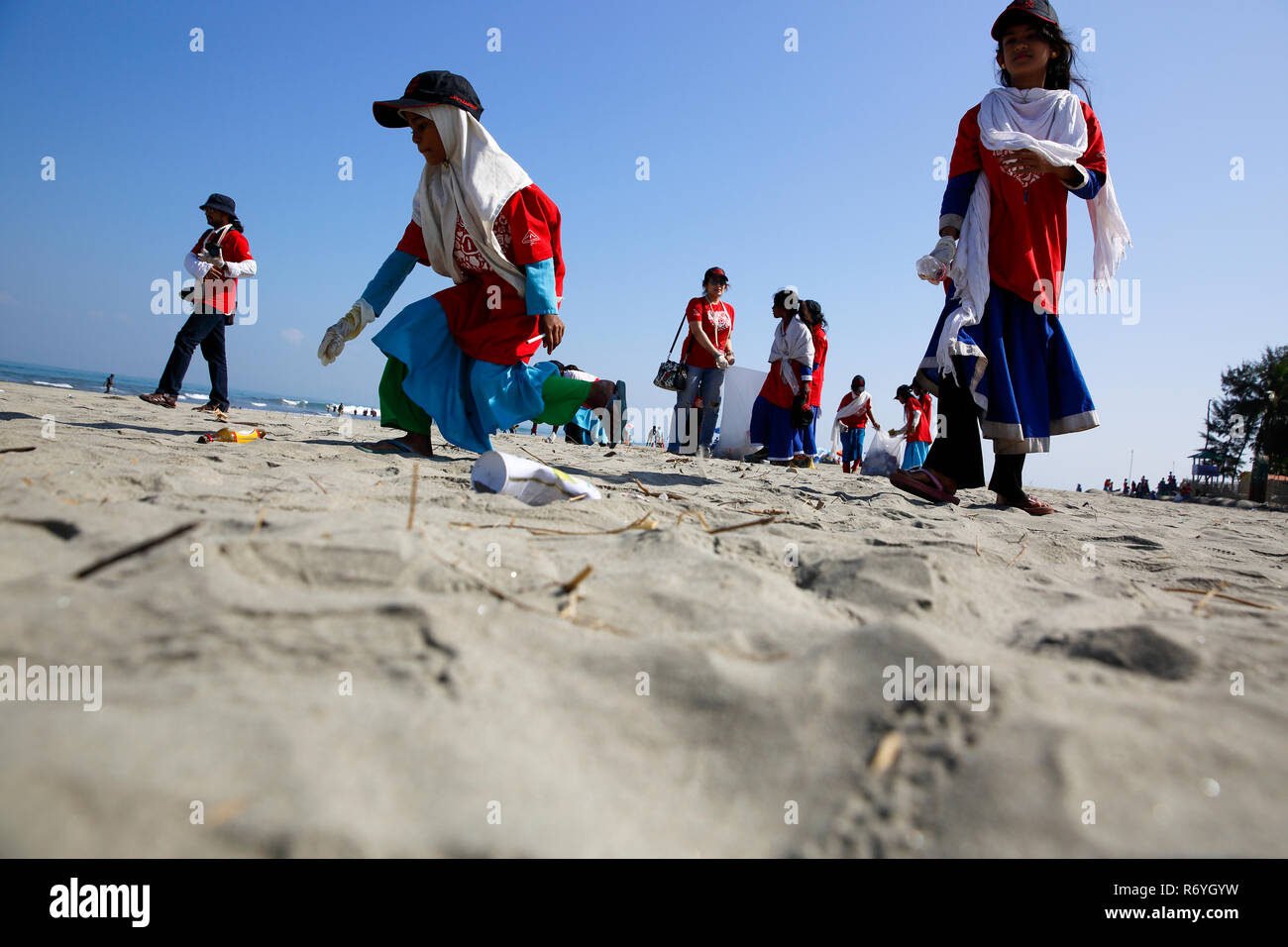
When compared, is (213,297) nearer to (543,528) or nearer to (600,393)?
(600,393)

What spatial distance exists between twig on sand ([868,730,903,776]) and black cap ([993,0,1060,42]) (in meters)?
3.52

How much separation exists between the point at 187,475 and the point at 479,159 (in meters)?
2.09

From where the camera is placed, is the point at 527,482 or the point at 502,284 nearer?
the point at 527,482

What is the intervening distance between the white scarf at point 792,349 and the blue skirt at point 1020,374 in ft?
11.7

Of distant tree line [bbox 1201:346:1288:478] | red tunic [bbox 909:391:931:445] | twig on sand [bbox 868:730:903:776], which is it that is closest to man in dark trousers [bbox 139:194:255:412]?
twig on sand [bbox 868:730:903:776]

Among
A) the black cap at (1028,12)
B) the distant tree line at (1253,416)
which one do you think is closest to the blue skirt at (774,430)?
the black cap at (1028,12)

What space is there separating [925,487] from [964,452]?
246 mm

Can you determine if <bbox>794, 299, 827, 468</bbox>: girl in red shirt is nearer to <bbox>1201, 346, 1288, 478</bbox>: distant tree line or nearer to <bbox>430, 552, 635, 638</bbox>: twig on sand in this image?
<bbox>430, 552, 635, 638</bbox>: twig on sand

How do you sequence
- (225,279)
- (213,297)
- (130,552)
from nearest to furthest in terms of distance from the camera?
(130,552), (213,297), (225,279)

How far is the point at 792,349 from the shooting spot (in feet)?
22.5

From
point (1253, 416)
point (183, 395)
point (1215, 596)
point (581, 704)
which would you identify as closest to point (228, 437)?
point (581, 704)

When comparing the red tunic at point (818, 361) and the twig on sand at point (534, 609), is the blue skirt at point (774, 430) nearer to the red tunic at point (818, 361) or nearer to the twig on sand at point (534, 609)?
the red tunic at point (818, 361)

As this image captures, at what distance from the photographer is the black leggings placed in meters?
3.19

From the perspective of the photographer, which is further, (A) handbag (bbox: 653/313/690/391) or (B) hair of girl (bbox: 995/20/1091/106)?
(A) handbag (bbox: 653/313/690/391)
